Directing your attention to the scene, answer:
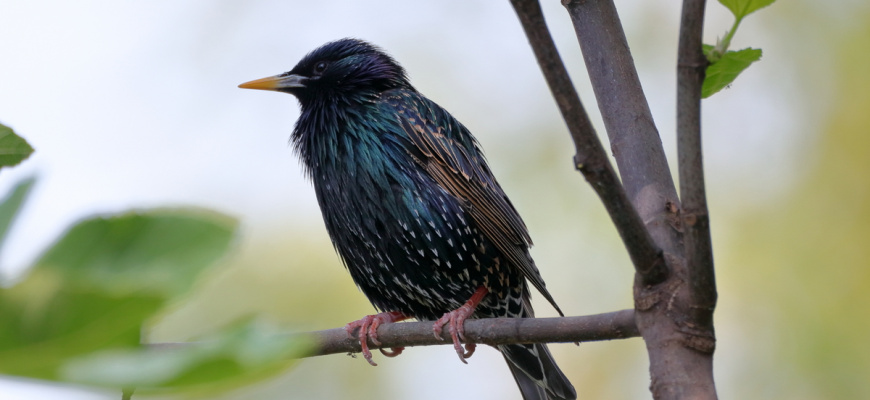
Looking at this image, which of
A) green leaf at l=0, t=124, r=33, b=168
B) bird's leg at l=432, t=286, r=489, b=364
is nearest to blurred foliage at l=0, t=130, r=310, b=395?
green leaf at l=0, t=124, r=33, b=168

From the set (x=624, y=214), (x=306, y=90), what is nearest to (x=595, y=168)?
(x=624, y=214)

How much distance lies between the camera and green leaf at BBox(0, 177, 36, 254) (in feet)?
1.42

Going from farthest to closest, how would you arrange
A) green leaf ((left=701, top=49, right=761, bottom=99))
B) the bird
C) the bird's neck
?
the bird's neck → the bird → green leaf ((left=701, top=49, right=761, bottom=99))

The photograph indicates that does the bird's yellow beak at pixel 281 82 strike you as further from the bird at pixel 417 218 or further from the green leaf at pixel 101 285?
the green leaf at pixel 101 285

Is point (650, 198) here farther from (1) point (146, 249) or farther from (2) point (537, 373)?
(1) point (146, 249)

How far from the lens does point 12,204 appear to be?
458mm

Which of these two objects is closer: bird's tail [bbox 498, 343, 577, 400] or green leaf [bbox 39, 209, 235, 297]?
green leaf [bbox 39, 209, 235, 297]

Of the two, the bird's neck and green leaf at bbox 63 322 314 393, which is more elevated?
the bird's neck

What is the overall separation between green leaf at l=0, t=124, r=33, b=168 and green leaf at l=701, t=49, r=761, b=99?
1414mm

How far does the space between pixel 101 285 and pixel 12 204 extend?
0.39 feet

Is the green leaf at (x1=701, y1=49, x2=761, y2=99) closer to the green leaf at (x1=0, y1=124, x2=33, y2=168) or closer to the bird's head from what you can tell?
the green leaf at (x1=0, y1=124, x2=33, y2=168)

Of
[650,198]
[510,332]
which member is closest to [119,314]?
[650,198]

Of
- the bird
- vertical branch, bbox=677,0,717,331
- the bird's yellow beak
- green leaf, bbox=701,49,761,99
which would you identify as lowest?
vertical branch, bbox=677,0,717,331

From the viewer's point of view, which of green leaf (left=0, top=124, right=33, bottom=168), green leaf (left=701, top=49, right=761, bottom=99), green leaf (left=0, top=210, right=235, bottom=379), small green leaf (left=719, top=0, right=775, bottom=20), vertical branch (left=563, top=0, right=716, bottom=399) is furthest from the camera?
vertical branch (left=563, top=0, right=716, bottom=399)
